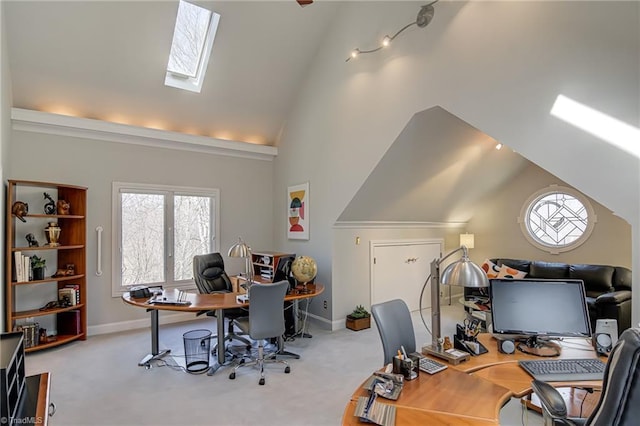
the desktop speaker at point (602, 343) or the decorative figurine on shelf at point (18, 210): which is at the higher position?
the decorative figurine on shelf at point (18, 210)

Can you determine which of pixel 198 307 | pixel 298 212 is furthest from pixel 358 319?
pixel 198 307

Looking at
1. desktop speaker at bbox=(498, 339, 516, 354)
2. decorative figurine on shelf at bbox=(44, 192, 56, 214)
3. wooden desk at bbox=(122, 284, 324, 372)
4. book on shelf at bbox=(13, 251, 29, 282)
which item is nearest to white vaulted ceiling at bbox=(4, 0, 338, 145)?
decorative figurine on shelf at bbox=(44, 192, 56, 214)

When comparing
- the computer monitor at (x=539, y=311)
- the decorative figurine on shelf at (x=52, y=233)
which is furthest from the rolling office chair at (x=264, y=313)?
the decorative figurine on shelf at (x=52, y=233)

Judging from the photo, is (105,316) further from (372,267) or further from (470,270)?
(470,270)

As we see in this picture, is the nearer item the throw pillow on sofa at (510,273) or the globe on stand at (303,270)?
the globe on stand at (303,270)

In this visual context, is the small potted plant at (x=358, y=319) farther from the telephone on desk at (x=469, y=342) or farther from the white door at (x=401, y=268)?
the telephone on desk at (x=469, y=342)

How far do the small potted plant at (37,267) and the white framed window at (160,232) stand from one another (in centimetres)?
87

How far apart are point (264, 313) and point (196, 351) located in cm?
101

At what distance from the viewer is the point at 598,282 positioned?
5141 mm

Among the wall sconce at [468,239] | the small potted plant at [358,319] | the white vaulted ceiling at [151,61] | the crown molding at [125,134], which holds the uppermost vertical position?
the white vaulted ceiling at [151,61]

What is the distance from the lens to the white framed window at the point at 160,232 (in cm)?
506

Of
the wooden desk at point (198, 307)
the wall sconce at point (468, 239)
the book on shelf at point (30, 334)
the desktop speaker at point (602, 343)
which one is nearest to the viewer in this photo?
the desktop speaker at point (602, 343)

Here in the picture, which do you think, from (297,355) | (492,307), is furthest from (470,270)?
(297,355)

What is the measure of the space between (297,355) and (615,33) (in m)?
4.03
